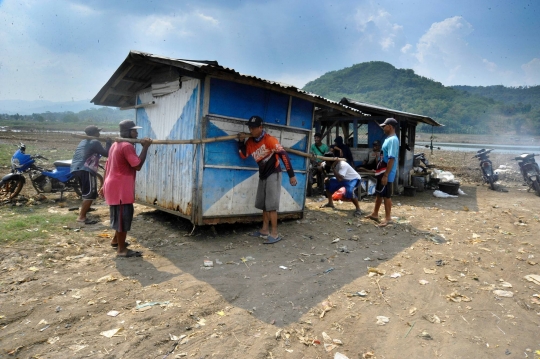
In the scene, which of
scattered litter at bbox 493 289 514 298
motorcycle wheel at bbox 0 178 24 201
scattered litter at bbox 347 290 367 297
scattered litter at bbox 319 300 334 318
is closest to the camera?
scattered litter at bbox 319 300 334 318

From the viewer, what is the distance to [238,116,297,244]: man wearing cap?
Answer: 201 inches

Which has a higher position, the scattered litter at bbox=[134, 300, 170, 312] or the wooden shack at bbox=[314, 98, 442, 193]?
the wooden shack at bbox=[314, 98, 442, 193]

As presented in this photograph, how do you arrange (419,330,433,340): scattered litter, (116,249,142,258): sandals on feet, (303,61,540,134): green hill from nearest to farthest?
(419,330,433,340): scattered litter → (116,249,142,258): sandals on feet → (303,61,540,134): green hill

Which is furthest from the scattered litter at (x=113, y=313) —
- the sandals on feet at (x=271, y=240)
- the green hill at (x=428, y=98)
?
the green hill at (x=428, y=98)

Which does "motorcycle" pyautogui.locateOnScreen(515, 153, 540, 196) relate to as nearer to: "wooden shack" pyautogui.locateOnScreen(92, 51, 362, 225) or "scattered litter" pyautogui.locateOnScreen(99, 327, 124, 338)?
"wooden shack" pyautogui.locateOnScreen(92, 51, 362, 225)

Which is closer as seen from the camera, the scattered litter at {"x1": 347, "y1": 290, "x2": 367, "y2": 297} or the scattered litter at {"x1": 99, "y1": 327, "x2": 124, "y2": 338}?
the scattered litter at {"x1": 99, "y1": 327, "x2": 124, "y2": 338}

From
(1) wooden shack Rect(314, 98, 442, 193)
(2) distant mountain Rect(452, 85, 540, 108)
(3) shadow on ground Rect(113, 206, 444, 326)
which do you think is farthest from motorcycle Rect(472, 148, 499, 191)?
(2) distant mountain Rect(452, 85, 540, 108)

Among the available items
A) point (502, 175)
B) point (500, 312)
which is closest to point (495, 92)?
point (502, 175)

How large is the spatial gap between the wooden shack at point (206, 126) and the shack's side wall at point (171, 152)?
16mm

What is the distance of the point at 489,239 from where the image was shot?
588cm

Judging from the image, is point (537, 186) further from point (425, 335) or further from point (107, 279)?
point (107, 279)

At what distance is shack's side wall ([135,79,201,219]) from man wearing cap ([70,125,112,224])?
0.80m

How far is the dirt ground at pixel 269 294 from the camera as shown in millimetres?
2635

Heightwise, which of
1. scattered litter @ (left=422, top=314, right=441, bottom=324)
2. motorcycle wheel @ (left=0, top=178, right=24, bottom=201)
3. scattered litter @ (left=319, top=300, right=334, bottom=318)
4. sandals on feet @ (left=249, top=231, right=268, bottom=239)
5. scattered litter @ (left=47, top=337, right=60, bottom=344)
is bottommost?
scattered litter @ (left=422, top=314, right=441, bottom=324)
